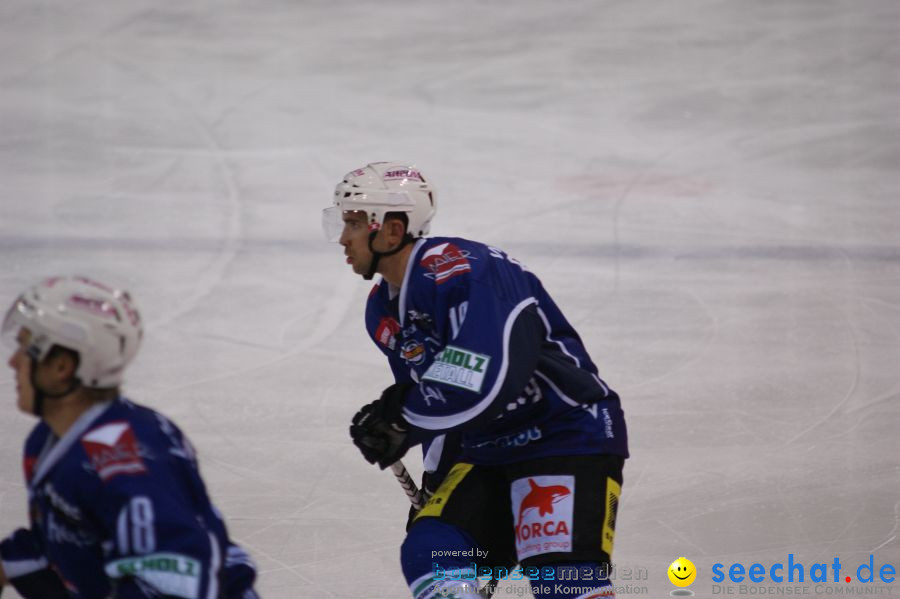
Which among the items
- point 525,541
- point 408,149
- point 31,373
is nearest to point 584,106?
point 408,149

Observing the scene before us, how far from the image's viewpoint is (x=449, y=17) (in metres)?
12.1

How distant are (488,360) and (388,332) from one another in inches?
17.6

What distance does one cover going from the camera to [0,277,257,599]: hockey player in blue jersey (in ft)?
7.22

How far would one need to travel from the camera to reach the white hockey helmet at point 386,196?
3.40 m

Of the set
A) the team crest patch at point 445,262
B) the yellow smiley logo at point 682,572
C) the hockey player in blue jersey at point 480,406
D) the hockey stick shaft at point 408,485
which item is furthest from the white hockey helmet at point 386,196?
the yellow smiley logo at point 682,572

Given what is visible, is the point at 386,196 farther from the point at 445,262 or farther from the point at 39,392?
the point at 39,392

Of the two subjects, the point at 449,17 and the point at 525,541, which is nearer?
the point at 525,541

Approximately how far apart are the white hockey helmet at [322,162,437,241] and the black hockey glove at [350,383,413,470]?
446 mm

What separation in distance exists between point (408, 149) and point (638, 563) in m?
5.10

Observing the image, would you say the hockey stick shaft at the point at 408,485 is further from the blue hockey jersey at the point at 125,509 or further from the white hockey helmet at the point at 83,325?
the white hockey helmet at the point at 83,325

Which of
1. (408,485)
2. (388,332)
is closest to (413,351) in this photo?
(388,332)

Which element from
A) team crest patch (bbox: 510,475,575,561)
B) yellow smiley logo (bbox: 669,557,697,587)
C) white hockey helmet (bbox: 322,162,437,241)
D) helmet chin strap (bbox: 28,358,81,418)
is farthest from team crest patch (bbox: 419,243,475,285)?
yellow smiley logo (bbox: 669,557,697,587)

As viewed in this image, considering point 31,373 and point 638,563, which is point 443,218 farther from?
point 31,373

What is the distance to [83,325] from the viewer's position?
2.28 meters
